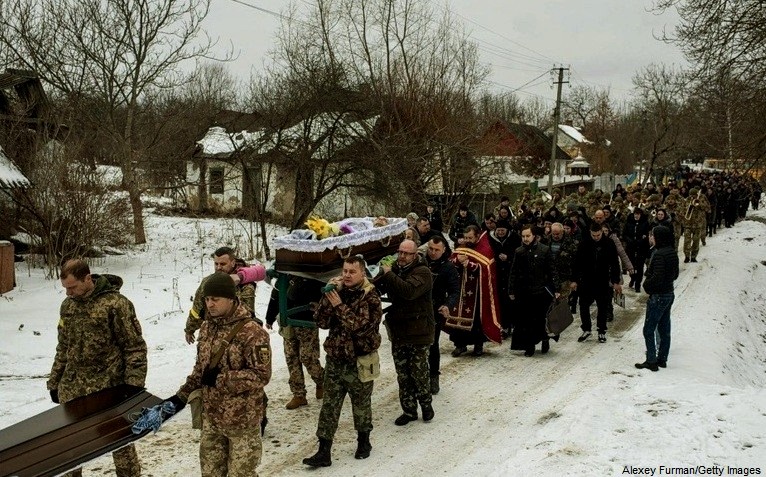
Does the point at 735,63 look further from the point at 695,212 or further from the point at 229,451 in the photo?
the point at 229,451

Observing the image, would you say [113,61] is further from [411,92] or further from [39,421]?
[39,421]

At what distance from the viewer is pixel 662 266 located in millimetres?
8211

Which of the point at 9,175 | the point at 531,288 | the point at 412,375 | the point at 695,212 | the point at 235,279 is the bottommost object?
the point at 412,375

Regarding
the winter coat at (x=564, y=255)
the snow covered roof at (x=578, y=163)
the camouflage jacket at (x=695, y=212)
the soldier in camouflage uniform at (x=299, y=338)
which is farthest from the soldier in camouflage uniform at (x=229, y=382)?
the snow covered roof at (x=578, y=163)

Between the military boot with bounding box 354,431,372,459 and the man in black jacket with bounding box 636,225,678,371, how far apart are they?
13.9 ft

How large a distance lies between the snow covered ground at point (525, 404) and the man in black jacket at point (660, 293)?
29 centimetres

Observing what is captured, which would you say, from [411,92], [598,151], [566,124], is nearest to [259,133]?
[411,92]

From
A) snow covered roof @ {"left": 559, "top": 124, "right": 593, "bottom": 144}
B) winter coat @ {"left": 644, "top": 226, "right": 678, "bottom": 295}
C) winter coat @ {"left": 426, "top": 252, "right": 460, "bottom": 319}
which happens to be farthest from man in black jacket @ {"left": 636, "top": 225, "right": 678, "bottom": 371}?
snow covered roof @ {"left": 559, "top": 124, "right": 593, "bottom": 144}

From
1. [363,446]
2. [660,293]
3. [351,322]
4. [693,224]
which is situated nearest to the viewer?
[351,322]

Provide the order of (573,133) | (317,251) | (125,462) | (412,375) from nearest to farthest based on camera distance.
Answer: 1. (125,462)
2. (317,251)
3. (412,375)
4. (573,133)

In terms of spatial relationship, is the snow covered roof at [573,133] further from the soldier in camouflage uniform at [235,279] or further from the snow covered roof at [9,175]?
the soldier in camouflage uniform at [235,279]

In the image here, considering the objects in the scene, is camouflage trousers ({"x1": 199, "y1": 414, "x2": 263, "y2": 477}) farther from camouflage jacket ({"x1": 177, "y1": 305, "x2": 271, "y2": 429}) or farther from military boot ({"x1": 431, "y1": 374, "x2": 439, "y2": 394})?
military boot ({"x1": 431, "y1": 374, "x2": 439, "y2": 394})

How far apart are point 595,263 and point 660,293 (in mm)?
1883

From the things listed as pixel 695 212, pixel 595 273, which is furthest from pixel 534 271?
pixel 695 212
